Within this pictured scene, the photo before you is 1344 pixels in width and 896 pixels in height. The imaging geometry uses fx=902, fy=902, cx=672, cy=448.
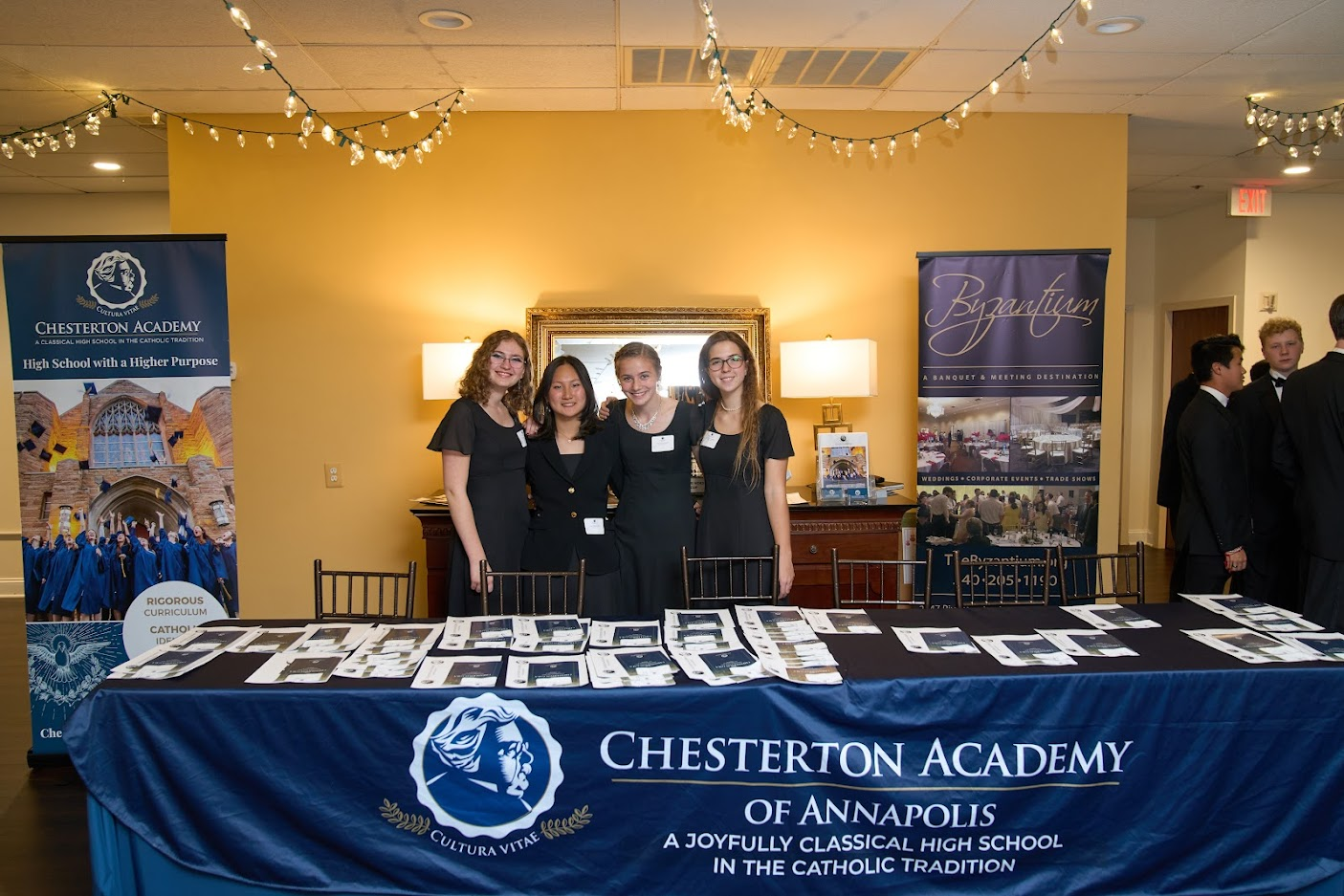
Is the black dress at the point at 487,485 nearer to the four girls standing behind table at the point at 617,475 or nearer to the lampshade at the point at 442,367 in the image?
the four girls standing behind table at the point at 617,475

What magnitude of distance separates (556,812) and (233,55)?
3.57 meters

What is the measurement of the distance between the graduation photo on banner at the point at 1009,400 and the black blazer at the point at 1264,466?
689mm

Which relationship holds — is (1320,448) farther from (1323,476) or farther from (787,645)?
(787,645)

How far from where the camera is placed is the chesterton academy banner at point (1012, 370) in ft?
15.6

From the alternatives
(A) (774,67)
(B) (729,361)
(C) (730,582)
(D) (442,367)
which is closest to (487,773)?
(C) (730,582)

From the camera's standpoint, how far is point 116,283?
3674 mm

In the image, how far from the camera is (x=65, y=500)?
3.65 meters

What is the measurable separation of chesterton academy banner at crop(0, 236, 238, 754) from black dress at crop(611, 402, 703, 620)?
168 cm

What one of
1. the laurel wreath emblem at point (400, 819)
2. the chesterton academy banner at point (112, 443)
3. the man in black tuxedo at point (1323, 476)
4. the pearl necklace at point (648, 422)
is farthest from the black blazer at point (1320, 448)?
the chesterton academy banner at point (112, 443)

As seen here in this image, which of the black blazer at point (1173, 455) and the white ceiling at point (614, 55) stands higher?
the white ceiling at point (614, 55)

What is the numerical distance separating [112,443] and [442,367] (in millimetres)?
1508

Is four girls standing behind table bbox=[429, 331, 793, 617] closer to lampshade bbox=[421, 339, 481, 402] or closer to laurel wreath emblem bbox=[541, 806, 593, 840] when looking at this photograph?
lampshade bbox=[421, 339, 481, 402]

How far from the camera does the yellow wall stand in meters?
4.98

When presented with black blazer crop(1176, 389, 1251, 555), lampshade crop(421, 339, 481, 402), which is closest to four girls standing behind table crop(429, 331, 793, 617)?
lampshade crop(421, 339, 481, 402)
